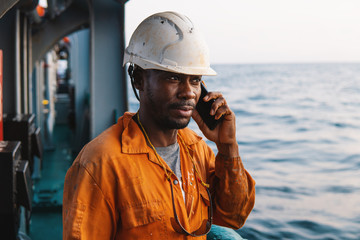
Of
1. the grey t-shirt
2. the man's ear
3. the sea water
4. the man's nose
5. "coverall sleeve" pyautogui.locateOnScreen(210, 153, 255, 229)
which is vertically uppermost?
the man's ear

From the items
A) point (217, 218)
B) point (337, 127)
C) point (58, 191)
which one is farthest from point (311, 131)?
point (217, 218)

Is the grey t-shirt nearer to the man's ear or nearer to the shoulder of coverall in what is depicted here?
the shoulder of coverall

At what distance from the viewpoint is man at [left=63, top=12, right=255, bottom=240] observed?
1.74m

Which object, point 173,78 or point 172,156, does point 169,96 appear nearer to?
point 173,78

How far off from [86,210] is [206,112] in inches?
31.3

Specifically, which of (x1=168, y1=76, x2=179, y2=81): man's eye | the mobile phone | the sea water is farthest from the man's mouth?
the sea water

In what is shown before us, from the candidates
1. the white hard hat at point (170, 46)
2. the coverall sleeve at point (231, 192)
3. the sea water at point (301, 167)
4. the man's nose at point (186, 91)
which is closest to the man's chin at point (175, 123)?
the man's nose at point (186, 91)

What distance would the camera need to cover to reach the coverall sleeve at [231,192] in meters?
2.14

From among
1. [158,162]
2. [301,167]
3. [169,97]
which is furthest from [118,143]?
[301,167]

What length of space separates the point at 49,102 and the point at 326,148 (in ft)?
67.2

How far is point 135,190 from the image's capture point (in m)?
1.77

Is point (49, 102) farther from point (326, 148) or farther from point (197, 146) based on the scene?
point (326, 148)

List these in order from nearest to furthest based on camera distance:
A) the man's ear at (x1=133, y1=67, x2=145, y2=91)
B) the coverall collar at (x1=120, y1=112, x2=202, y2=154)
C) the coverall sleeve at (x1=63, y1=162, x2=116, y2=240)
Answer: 1. the coverall sleeve at (x1=63, y1=162, x2=116, y2=240)
2. the coverall collar at (x1=120, y1=112, x2=202, y2=154)
3. the man's ear at (x1=133, y1=67, x2=145, y2=91)

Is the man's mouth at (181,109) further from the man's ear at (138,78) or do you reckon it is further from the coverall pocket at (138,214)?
the coverall pocket at (138,214)
